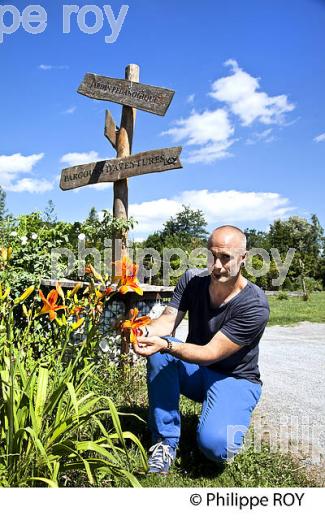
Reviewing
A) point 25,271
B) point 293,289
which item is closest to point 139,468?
point 25,271

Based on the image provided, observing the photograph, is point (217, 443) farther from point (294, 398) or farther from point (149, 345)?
point (294, 398)

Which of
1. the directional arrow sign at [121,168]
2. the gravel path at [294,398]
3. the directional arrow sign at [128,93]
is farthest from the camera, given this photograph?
the directional arrow sign at [128,93]

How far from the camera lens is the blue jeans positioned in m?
2.35

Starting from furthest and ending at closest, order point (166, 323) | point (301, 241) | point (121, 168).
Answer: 1. point (301, 241)
2. point (121, 168)
3. point (166, 323)

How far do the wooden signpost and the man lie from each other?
163cm

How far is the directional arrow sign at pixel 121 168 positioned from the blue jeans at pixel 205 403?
76.8 inches

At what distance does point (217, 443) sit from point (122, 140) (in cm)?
296

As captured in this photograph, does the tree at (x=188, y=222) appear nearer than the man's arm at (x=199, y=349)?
No

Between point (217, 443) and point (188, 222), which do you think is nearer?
point (217, 443)

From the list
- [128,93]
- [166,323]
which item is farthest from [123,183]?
[166,323]

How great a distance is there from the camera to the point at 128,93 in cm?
428

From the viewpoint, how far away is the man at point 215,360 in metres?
2.36

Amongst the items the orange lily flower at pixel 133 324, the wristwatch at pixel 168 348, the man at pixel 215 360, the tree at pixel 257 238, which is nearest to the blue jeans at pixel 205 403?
the man at pixel 215 360

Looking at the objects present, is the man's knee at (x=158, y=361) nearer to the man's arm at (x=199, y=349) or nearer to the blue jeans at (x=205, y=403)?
the blue jeans at (x=205, y=403)
